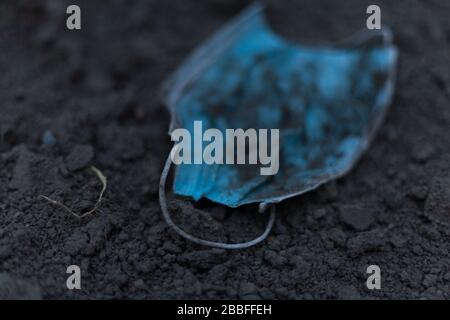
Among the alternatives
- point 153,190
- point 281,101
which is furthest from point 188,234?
point 281,101

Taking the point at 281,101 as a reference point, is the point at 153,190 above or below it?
below

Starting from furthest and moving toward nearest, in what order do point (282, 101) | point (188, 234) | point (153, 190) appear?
point (282, 101) → point (153, 190) → point (188, 234)

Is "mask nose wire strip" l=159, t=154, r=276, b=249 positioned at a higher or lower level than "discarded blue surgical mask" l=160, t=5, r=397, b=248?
lower

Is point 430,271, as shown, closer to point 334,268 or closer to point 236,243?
point 334,268

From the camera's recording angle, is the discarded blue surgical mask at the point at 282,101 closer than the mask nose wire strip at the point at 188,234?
No

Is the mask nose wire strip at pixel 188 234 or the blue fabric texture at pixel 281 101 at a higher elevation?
the blue fabric texture at pixel 281 101

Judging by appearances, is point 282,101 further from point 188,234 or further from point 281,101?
point 188,234
